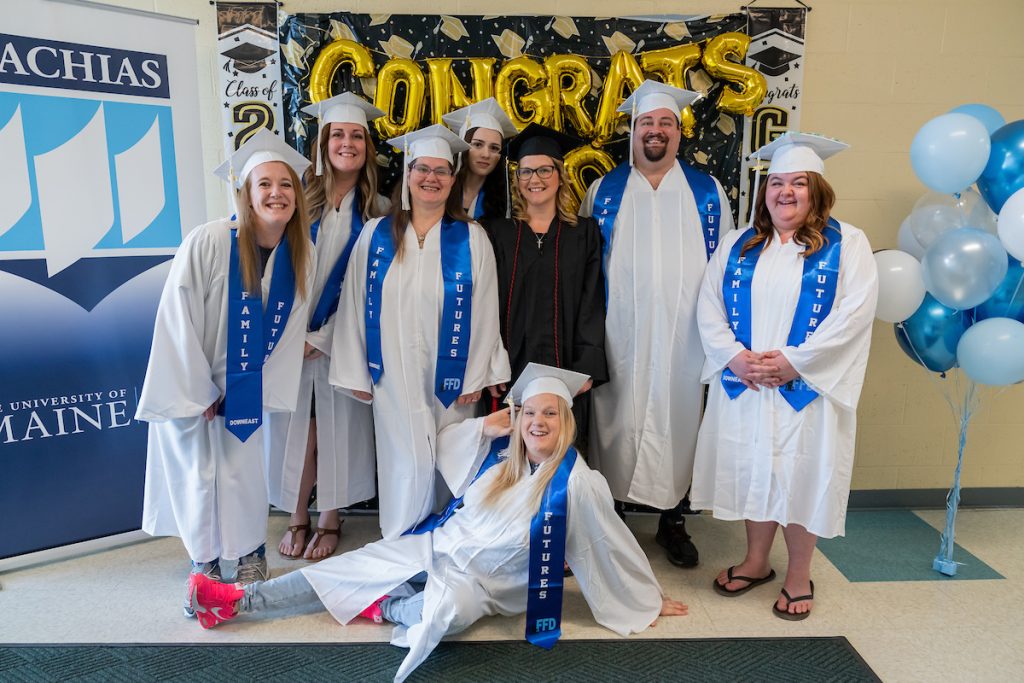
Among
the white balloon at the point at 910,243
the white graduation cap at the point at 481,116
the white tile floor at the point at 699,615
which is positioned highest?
the white graduation cap at the point at 481,116

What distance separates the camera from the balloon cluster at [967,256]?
2.78 metres

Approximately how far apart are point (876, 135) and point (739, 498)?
196cm

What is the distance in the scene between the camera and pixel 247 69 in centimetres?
339

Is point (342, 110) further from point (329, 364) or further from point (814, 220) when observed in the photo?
point (814, 220)

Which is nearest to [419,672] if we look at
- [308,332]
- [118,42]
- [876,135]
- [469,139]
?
[308,332]

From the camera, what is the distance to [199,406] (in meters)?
2.58

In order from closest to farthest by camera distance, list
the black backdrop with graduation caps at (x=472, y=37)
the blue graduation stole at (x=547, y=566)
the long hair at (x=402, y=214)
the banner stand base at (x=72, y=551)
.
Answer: the blue graduation stole at (x=547, y=566)
the long hair at (x=402, y=214)
the banner stand base at (x=72, y=551)
the black backdrop with graduation caps at (x=472, y=37)

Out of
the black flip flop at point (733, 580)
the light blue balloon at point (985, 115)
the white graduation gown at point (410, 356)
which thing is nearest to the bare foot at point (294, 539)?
the white graduation gown at point (410, 356)

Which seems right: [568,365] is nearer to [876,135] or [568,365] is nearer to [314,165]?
[314,165]

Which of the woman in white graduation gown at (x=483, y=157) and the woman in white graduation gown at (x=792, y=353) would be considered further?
the woman in white graduation gown at (x=483, y=157)

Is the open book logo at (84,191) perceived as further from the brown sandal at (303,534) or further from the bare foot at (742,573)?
the bare foot at (742,573)

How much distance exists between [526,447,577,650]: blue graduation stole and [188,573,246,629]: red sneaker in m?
1.04

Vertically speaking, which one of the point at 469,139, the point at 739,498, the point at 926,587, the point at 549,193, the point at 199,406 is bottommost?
the point at 926,587

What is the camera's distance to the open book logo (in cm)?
285
